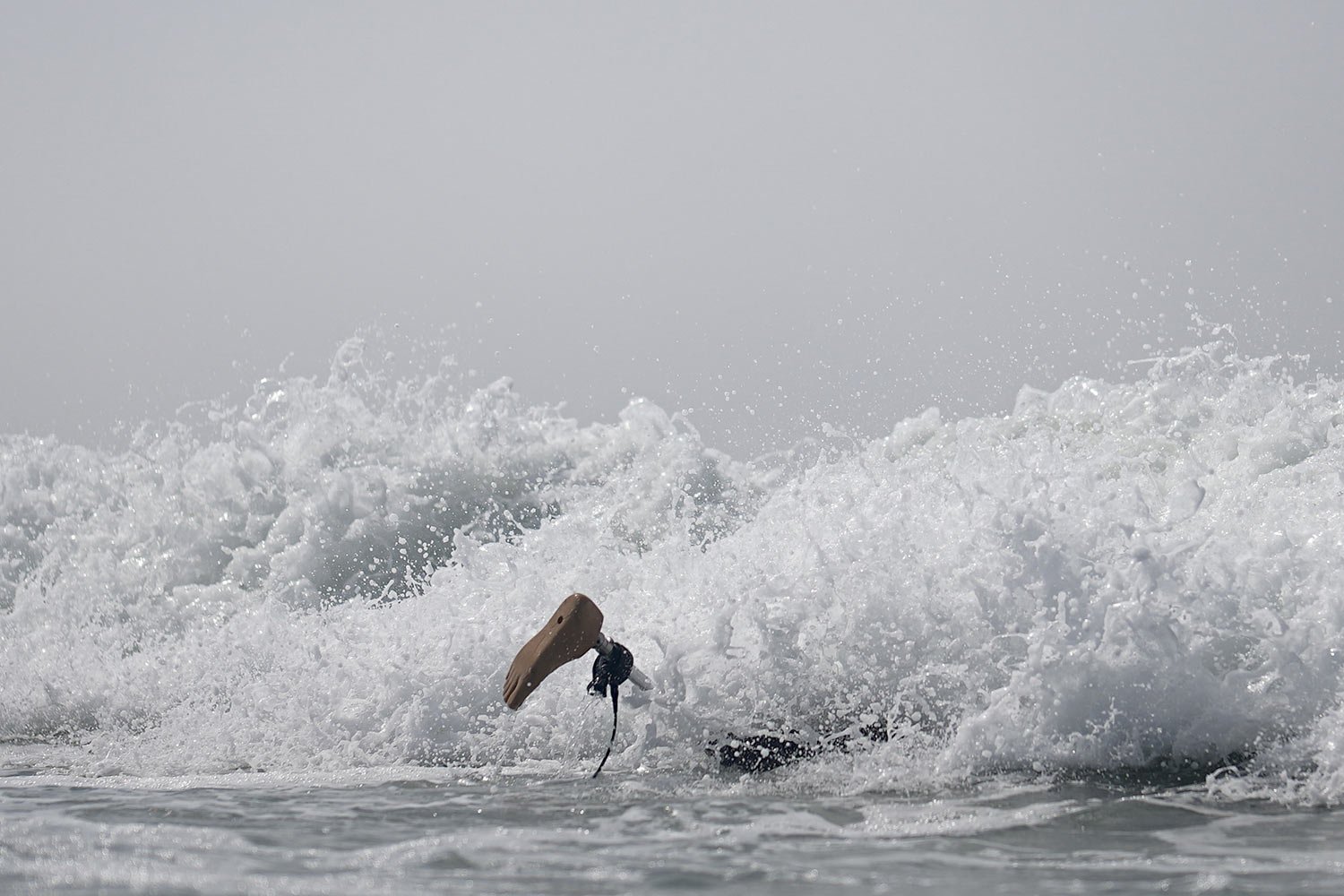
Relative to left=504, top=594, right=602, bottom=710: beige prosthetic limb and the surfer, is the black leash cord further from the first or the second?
left=504, top=594, right=602, bottom=710: beige prosthetic limb

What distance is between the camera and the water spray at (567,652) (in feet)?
15.2

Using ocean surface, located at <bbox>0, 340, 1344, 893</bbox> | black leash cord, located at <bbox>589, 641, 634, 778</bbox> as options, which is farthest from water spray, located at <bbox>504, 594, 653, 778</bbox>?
ocean surface, located at <bbox>0, 340, 1344, 893</bbox>

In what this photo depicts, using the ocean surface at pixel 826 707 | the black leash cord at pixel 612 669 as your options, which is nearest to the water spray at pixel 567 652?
the black leash cord at pixel 612 669

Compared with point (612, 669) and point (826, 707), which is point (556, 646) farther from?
point (826, 707)

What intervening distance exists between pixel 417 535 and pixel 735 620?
7594 millimetres

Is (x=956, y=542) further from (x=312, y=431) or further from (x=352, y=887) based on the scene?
(x=312, y=431)

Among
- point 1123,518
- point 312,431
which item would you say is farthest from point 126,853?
point 312,431

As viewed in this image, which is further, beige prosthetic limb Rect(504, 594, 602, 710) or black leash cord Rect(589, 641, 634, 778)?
black leash cord Rect(589, 641, 634, 778)

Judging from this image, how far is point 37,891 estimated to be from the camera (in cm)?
346

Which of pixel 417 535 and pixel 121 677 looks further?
pixel 417 535

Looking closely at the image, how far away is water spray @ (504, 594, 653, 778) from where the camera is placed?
462cm

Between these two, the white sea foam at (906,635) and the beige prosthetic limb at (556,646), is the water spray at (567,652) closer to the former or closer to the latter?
the beige prosthetic limb at (556,646)

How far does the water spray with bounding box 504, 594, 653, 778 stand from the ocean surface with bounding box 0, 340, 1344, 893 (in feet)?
1.44

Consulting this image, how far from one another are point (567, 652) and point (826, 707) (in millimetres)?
1412
